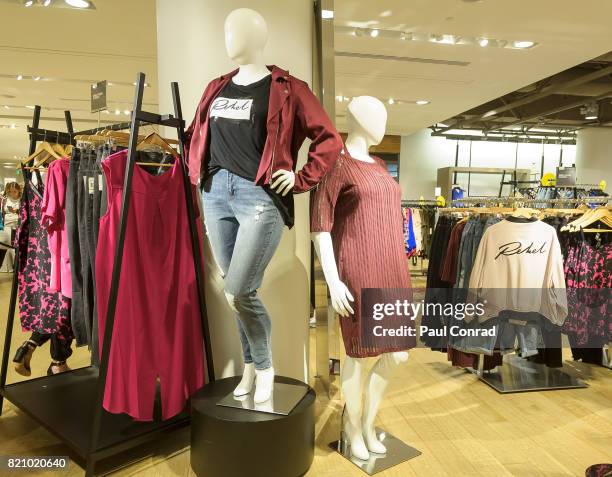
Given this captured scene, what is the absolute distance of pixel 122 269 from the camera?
189 cm

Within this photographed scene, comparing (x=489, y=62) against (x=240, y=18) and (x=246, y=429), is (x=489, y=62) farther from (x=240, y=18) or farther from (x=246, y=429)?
(x=246, y=429)

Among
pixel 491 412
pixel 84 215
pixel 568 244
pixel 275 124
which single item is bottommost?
pixel 491 412

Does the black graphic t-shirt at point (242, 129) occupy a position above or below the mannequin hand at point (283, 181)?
above

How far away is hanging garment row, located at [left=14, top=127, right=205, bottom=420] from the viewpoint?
1892mm

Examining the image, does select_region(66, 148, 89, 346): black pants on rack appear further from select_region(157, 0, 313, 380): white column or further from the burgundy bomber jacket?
the burgundy bomber jacket

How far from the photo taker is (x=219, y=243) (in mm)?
1773

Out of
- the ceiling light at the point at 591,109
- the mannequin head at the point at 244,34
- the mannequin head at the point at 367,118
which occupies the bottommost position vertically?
the mannequin head at the point at 367,118

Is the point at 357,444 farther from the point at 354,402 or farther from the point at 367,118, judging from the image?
the point at 367,118

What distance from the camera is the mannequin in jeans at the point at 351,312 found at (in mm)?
1748

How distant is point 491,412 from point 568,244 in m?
1.22

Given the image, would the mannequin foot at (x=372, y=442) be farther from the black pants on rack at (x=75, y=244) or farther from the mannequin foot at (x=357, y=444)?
the black pants on rack at (x=75, y=244)

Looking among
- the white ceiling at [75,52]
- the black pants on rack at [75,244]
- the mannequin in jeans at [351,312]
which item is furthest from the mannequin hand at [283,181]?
the white ceiling at [75,52]

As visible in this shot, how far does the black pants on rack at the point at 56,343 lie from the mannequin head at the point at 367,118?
199 centimetres

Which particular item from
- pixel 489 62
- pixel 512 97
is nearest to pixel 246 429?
pixel 489 62
